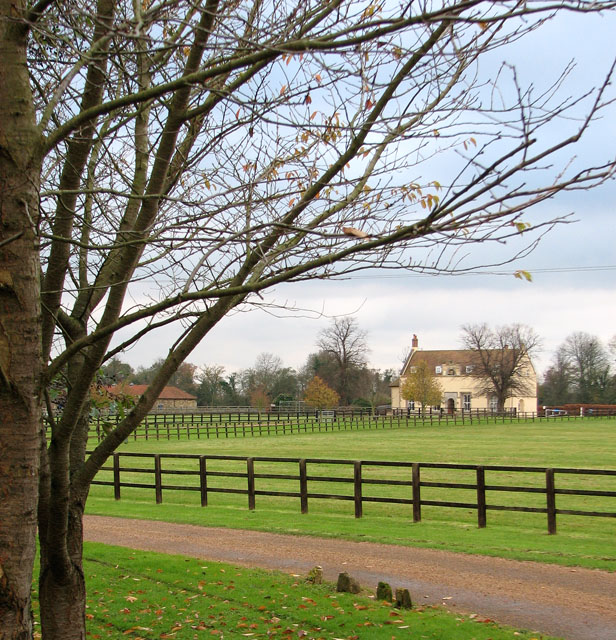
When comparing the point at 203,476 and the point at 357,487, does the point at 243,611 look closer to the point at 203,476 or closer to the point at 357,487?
the point at 357,487

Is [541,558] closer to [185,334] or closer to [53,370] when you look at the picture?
[185,334]

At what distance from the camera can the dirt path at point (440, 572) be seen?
7.84 metres

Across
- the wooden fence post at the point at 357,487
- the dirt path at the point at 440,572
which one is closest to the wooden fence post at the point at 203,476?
the dirt path at the point at 440,572

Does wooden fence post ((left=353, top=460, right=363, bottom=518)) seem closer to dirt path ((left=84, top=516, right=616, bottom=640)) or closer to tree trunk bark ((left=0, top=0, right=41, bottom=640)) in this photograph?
dirt path ((left=84, top=516, right=616, bottom=640))

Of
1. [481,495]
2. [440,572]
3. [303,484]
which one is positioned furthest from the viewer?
[303,484]

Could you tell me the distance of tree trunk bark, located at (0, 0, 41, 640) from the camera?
374 cm

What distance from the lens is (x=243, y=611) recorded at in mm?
7809

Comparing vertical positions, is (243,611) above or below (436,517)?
above

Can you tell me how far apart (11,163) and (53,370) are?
1151mm

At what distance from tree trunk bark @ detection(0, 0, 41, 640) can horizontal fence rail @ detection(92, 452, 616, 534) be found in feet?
32.9

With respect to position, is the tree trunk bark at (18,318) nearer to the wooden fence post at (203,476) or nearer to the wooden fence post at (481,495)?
the wooden fence post at (481,495)

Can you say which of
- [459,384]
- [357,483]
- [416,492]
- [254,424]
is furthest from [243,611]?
[459,384]

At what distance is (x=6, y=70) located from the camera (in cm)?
387

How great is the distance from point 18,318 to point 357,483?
11.9 meters
